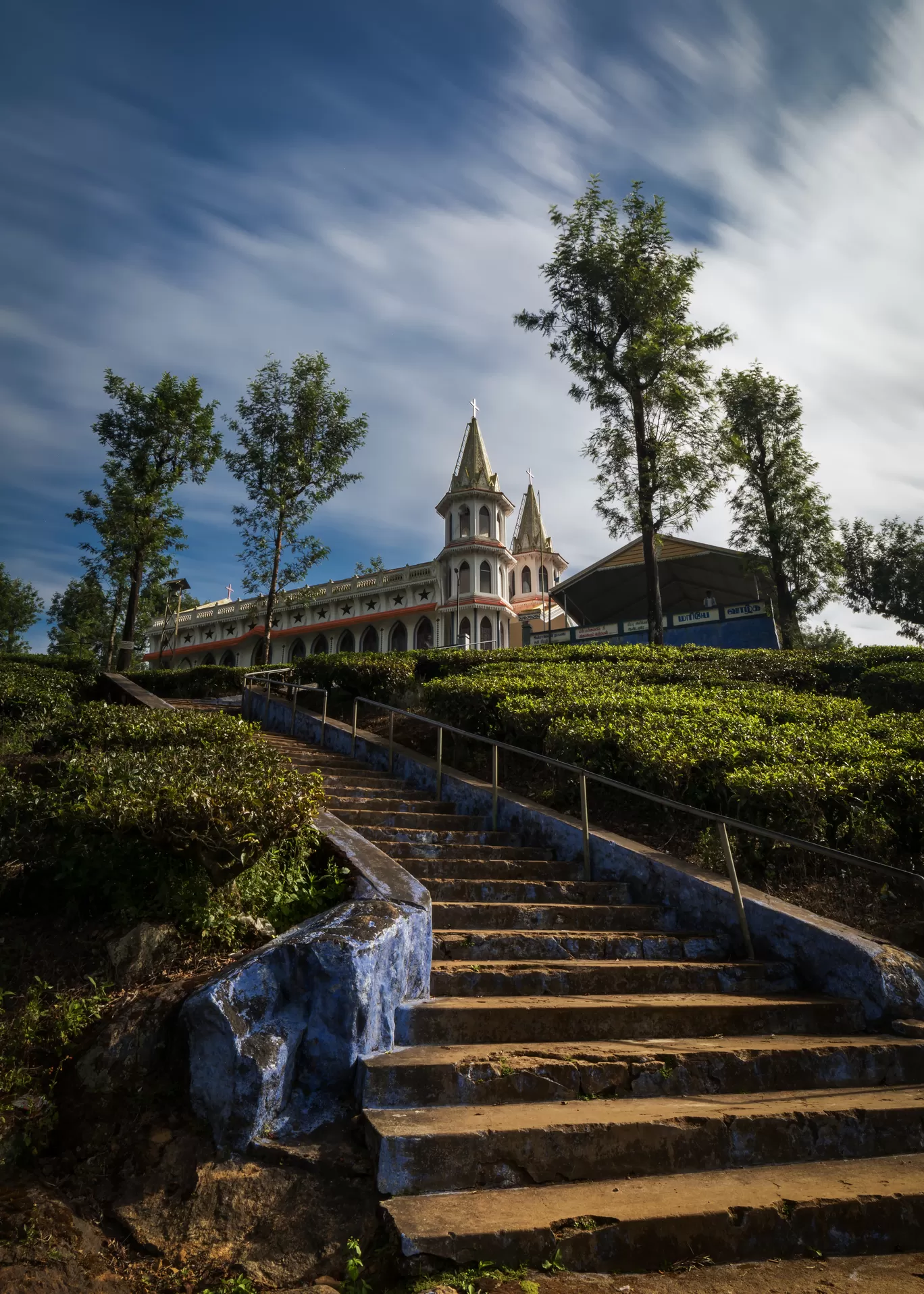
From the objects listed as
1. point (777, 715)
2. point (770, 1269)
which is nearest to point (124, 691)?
point (777, 715)

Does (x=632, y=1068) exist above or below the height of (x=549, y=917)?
below

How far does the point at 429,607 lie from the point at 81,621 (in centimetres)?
2061

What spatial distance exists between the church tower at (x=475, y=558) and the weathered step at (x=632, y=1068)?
3483cm

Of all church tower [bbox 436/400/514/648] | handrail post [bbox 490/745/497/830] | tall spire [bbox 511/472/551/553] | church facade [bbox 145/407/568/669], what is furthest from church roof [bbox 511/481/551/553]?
handrail post [bbox 490/745/497/830]

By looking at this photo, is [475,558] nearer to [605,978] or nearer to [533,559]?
[533,559]

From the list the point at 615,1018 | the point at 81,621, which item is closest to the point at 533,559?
the point at 81,621

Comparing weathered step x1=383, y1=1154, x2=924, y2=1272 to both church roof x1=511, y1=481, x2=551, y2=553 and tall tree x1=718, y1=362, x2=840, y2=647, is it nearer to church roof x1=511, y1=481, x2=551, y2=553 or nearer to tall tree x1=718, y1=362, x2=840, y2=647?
tall tree x1=718, y1=362, x2=840, y2=647

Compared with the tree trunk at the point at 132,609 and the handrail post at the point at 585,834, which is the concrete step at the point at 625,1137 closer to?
the handrail post at the point at 585,834

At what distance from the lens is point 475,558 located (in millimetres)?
40344

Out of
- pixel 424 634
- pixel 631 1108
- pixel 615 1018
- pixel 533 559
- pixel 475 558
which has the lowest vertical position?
pixel 631 1108

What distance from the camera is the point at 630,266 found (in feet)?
61.6

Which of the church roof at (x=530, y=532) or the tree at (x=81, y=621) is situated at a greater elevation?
the church roof at (x=530, y=532)

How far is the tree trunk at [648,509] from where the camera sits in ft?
57.4

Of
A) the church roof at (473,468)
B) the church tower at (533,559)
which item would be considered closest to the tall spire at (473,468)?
the church roof at (473,468)
